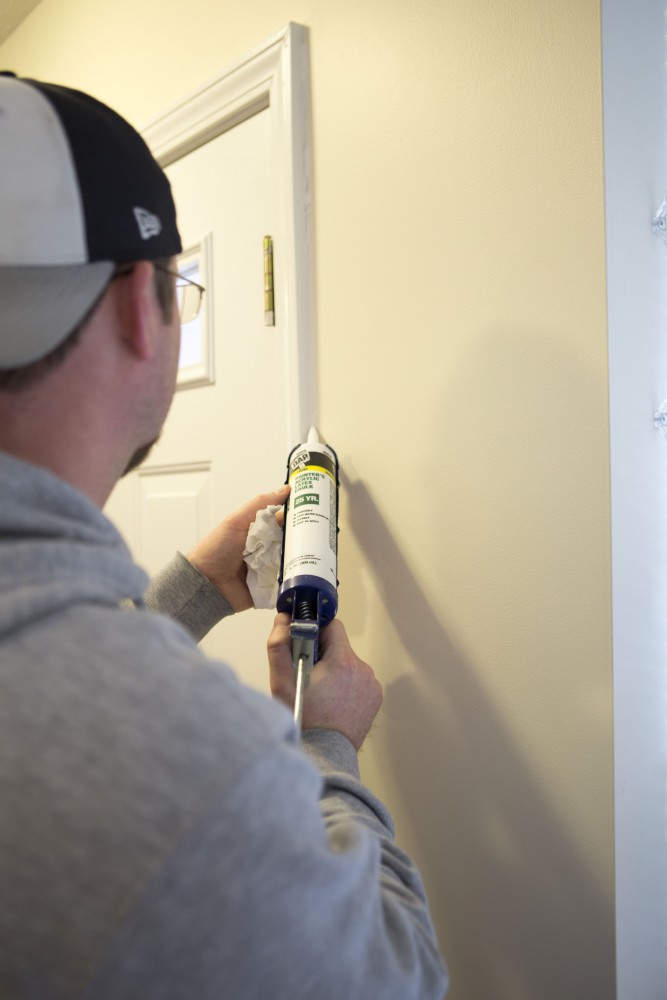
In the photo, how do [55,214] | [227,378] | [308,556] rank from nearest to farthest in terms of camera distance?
[55,214] → [308,556] → [227,378]

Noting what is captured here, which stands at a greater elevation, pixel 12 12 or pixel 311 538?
pixel 12 12

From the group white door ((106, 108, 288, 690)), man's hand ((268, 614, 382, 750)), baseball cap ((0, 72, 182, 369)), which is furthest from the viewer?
white door ((106, 108, 288, 690))

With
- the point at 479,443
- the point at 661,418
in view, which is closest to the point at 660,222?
the point at 661,418

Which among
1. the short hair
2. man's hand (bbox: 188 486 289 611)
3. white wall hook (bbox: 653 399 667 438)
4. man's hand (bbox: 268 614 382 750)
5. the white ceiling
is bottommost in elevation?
man's hand (bbox: 268 614 382 750)

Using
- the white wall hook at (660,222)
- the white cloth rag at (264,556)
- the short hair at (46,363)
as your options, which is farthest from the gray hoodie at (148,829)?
the white wall hook at (660,222)

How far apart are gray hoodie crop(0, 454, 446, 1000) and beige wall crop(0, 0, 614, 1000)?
465 millimetres

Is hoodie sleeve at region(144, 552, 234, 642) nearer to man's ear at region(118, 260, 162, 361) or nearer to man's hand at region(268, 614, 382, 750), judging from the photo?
man's hand at region(268, 614, 382, 750)

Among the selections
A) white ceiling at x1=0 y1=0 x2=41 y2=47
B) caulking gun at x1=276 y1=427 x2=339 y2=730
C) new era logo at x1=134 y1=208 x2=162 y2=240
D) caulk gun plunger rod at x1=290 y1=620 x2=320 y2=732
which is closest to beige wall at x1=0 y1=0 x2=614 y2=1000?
caulking gun at x1=276 y1=427 x2=339 y2=730

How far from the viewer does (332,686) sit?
84 cm

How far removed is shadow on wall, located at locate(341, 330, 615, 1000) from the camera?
35.6 inches

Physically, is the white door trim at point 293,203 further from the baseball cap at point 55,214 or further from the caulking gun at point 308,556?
the baseball cap at point 55,214

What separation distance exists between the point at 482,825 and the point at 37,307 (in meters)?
0.81

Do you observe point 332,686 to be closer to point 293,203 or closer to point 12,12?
point 293,203

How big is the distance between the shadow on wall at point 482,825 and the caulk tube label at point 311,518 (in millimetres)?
100
